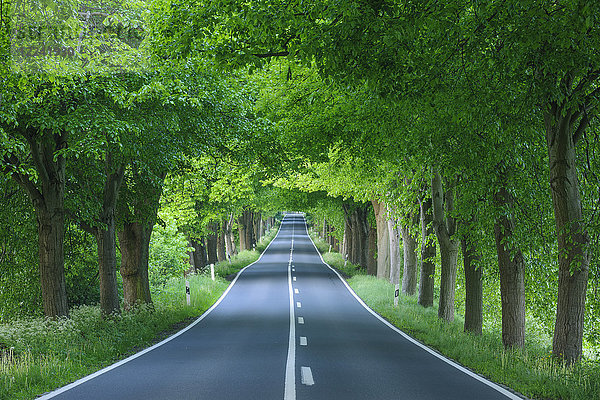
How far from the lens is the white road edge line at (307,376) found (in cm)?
879

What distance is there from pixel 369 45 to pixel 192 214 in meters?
26.9

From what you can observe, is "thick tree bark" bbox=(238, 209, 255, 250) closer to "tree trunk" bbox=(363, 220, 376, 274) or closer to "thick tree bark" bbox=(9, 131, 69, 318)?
"tree trunk" bbox=(363, 220, 376, 274)

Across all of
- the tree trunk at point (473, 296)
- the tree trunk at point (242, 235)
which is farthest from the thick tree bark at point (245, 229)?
the tree trunk at point (473, 296)

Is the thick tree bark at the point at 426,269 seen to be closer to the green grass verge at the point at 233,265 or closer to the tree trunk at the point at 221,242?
the green grass verge at the point at 233,265

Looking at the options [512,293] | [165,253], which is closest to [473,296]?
[512,293]

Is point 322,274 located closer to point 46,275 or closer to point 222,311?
point 222,311

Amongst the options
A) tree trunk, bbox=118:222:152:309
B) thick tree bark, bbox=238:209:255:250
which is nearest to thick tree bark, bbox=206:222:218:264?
thick tree bark, bbox=238:209:255:250

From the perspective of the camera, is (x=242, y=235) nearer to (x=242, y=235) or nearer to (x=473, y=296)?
(x=242, y=235)

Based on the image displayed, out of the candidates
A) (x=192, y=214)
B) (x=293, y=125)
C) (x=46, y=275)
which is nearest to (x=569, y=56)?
(x=293, y=125)

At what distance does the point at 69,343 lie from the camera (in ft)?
38.2

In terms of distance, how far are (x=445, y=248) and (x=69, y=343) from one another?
11806 mm

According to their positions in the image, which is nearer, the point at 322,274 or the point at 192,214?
the point at 192,214

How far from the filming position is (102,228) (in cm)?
1623

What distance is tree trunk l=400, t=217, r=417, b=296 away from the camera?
83.1 ft
